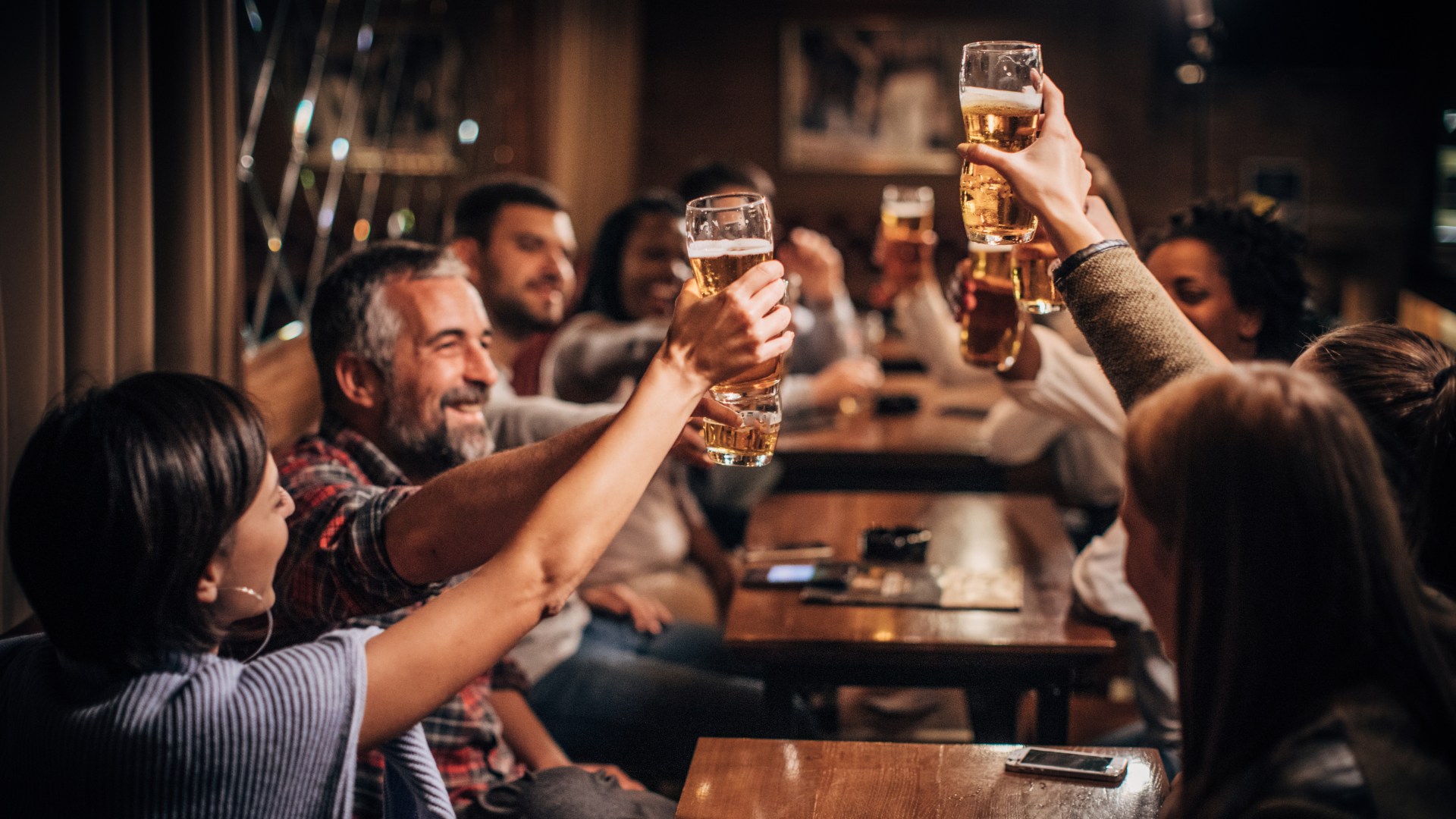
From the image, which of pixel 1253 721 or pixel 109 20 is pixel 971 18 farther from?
pixel 1253 721

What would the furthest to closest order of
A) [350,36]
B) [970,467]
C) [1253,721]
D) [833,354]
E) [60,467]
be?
[350,36], [833,354], [970,467], [60,467], [1253,721]

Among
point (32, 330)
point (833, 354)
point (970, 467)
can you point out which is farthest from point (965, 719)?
point (32, 330)

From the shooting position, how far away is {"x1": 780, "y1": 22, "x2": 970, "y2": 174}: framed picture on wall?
23.1 feet

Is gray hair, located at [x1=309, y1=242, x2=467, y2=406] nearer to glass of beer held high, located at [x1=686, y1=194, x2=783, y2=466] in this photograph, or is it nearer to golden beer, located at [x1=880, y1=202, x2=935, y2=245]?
glass of beer held high, located at [x1=686, y1=194, x2=783, y2=466]

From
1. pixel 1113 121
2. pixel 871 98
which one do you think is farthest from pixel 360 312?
pixel 1113 121

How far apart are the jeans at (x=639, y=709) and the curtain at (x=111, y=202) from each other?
790 mm

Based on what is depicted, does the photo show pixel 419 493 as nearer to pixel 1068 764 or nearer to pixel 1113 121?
pixel 1068 764

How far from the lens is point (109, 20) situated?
58.1 inches

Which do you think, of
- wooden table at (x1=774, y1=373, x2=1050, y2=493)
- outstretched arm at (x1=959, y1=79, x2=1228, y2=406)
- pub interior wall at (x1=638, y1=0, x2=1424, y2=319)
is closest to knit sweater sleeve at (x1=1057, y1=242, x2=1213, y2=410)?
outstretched arm at (x1=959, y1=79, x2=1228, y2=406)

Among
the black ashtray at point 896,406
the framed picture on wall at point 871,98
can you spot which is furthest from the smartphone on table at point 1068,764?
the framed picture on wall at point 871,98

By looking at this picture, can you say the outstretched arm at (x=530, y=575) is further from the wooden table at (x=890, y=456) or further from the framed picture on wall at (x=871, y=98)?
the framed picture on wall at (x=871, y=98)

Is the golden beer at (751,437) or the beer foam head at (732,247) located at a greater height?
the beer foam head at (732,247)

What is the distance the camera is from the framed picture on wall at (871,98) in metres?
7.05

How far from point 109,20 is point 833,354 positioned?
2.41m
